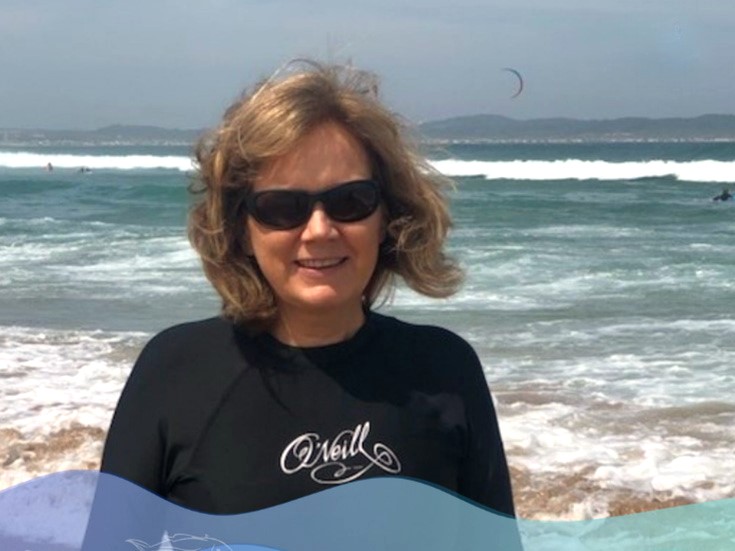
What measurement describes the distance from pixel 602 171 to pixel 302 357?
48.0m

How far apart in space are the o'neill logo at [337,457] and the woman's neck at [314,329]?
0.15 meters

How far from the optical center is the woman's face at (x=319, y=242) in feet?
5.59

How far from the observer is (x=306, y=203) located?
1.70m

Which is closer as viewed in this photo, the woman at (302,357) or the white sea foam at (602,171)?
the woman at (302,357)

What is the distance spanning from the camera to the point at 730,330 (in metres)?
9.34

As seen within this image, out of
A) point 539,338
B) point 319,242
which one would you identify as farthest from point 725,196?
point 319,242

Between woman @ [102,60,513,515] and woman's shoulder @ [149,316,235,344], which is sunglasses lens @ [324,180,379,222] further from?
woman's shoulder @ [149,316,235,344]

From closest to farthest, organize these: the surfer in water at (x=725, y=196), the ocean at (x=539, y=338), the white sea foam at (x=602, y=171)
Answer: the ocean at (x=539, y=338) → the surfer in water at (x=725, y=196) → the white sea foam at (x=602, y=171)

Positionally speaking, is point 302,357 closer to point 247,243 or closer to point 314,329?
point 314,329

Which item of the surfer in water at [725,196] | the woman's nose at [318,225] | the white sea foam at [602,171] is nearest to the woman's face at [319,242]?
the woman's nose at [318,225]

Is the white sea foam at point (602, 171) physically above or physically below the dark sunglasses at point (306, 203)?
below

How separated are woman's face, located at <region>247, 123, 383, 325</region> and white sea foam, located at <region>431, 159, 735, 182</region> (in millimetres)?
41467
